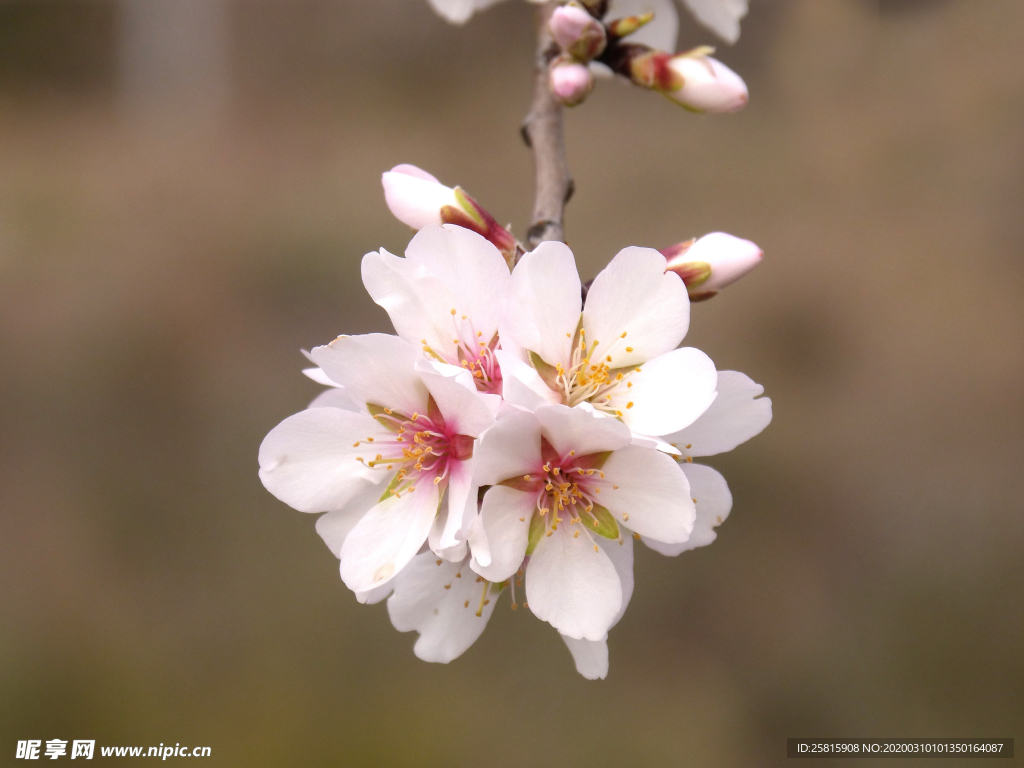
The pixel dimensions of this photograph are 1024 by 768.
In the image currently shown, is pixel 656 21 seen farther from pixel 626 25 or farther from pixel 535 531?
pixel 535 531

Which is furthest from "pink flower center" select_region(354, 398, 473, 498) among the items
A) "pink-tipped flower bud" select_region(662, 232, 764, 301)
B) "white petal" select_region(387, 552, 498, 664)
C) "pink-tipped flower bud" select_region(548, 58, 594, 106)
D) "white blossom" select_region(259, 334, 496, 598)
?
"pink-tipped flower bud" select_region(548, 58, 594, 106)

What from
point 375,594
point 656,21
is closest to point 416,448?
point 375,594

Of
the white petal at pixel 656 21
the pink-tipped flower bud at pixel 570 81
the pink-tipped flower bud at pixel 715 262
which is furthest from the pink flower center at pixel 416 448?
the white petal at pixel 656 21

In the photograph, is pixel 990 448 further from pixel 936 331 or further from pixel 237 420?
pixel 237 420

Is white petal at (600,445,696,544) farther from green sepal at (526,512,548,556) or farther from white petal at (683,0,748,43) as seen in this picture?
white petal at (683,0,748,43)

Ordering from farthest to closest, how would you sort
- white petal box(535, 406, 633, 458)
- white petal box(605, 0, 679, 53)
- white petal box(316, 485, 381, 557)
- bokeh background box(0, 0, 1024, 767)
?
bokeh background box(0, 0, 1024, 767)
white petal box(605, 0, 679, 53)
white petal box(316, 485, 381, 557)
white petal box(535, 406, 633, 458)

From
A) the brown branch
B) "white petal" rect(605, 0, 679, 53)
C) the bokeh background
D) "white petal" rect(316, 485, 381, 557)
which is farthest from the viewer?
the bokeh background

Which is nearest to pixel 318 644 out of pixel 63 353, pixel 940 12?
pixel 63 353
